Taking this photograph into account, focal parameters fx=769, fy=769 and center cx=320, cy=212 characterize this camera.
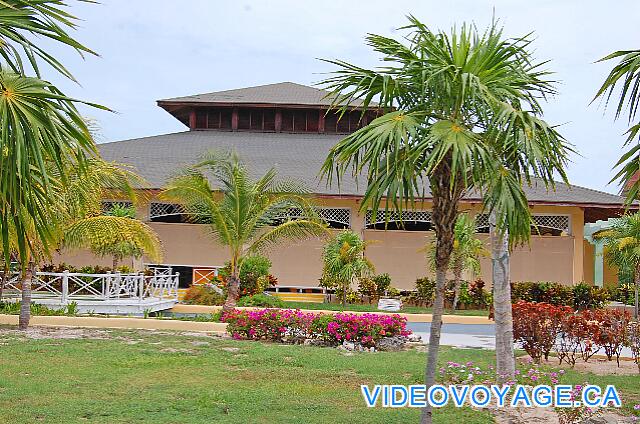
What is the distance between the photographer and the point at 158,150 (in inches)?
1118

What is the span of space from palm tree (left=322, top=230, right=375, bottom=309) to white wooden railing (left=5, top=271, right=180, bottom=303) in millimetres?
4594

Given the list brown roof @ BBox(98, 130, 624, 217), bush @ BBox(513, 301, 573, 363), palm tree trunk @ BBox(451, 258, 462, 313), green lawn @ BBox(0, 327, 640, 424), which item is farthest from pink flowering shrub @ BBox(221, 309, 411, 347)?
brown roof @ BBox(98, 130, 624, 217)

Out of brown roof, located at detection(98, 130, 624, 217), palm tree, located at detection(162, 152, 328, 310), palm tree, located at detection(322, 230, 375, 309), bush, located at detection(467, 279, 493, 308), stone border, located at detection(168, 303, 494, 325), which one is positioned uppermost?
brown roof, located at detection(98, 130, 624, 217)

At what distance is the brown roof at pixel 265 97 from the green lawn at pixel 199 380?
659 inches

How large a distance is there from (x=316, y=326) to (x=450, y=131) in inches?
348

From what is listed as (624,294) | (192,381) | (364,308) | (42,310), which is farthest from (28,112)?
(624,294)

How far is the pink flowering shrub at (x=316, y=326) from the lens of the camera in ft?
47.1

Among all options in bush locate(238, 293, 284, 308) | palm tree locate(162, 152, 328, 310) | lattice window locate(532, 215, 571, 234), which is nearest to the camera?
palm tree locate(162, 152, 328, 310)

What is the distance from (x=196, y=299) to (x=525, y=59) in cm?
1694

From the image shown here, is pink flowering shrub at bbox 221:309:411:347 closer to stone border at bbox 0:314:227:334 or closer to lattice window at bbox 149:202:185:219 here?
stone border at bbox 0:314:227:334

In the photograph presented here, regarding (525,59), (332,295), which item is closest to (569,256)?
(332,295)

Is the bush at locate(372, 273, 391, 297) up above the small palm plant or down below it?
below

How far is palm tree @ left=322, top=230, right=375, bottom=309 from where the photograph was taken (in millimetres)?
22688

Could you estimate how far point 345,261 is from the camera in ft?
75.4
